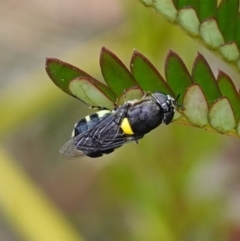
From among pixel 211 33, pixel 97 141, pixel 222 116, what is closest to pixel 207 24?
pixel 211 33

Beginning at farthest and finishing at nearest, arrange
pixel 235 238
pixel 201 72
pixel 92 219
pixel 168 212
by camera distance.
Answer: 1. pixel 92 219
2. pixel 235 238
3. pixel 168 212
4. pixel 201 72

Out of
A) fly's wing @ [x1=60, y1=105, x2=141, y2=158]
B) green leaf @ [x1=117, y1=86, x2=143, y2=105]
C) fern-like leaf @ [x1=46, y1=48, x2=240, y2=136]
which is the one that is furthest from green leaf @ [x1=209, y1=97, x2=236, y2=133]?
fly's wing @ [x1=60, y1=105, x2=141, y2=158]

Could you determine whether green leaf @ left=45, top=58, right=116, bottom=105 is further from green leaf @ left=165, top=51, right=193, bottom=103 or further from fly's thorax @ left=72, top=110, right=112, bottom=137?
fly's thorax @ left=72, top=110, right=112, bottom=137

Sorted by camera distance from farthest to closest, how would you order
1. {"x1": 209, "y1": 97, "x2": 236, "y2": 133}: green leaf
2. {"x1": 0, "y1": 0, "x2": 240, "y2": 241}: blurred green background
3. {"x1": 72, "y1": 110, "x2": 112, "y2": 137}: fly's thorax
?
{"x1": 0, "y1": 0, "x2": 240, "y2": 241}: blurred green background → {"x1": 72, "y1": 110, "x2": 112, "y2": 137}: fly's thorax → {"x1": 209, "y1": 97, "x2": 236, "y2": 133}: green leaf

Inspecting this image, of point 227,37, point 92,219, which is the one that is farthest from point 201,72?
point 92,219

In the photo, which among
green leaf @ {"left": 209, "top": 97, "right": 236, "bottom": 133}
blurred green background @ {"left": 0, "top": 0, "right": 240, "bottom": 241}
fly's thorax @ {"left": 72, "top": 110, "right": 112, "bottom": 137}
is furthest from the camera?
blurred green background @ {"left": 0, "top": 0, "right": 240, "bottom": 241}

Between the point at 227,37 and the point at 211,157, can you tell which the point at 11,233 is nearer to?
the point at 211,157

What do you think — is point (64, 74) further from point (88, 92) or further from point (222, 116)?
point (222, 116)

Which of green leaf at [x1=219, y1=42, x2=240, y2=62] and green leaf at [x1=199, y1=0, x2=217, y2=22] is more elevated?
green leaf at [x1=199, y1=0, x2=217, y2=22]
